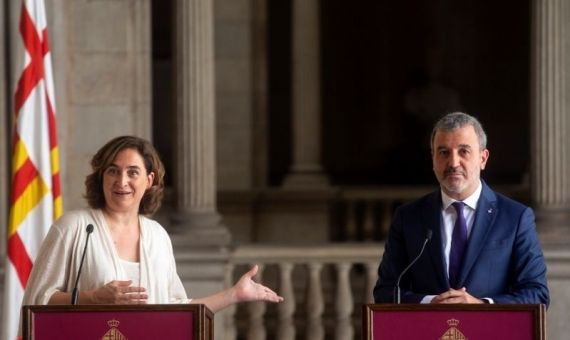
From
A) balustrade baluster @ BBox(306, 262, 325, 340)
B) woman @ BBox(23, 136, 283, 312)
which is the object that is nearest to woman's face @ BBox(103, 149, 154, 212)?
woman @ BBox(23, 136, 283, 312)

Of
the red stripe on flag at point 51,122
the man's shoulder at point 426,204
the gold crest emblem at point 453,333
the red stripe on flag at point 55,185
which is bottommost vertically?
the gold crest emblem at point 453,333

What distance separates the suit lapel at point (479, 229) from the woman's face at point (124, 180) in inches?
53.4

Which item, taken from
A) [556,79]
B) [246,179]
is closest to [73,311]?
[556,79]

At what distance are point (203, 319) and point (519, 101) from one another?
40.3ft

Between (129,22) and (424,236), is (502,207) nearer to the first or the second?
(424,236)

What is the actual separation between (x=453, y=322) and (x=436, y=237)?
1.81ft

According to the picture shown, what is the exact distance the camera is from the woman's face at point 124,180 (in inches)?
264

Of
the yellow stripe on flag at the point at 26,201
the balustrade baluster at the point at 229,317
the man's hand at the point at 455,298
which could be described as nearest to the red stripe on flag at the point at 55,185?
the yellow stripe on flag at the point at 26,201

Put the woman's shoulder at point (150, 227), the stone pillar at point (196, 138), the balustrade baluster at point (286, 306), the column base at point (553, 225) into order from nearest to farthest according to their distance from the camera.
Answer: the woman's shoulder at point (150, 227) < the stone pillar at point (196, 138) < the column base at point (553, 225) < the balustrade baluster at point (286, 306)

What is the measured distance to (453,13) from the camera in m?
18.2

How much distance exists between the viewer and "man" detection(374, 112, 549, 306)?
6379 mm

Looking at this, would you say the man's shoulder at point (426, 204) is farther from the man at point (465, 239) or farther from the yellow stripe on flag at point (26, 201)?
the yellow stripe on flag at point (26, 201)

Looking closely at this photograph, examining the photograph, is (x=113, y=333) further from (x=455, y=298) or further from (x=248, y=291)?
(x=455, y=298)

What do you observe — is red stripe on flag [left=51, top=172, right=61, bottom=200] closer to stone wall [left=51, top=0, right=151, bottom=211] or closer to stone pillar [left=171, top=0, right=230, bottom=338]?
stone wall [left=51, top=0, right=151, bottom=211]
